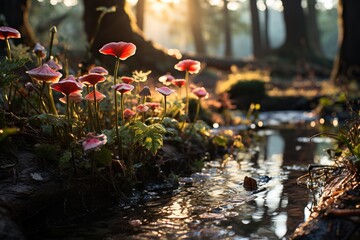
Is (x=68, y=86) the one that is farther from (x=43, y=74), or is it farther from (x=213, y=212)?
(x=213, y=212)

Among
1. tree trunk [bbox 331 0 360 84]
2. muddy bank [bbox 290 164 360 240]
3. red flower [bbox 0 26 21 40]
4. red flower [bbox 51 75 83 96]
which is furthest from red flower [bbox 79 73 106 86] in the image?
tree trunk [bbox 331 0 360 84]

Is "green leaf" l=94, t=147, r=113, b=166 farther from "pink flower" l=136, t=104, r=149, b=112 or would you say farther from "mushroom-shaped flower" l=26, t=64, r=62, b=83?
"mushroom-shaped flower" l=26, t=64, r=62, b=83

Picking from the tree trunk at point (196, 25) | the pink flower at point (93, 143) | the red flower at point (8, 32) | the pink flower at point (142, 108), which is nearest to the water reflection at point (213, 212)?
the pink flower at point (93, 143)

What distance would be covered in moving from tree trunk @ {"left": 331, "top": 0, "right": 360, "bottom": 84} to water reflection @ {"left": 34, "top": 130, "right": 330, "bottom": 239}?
10.9m

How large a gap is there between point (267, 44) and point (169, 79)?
28.4 m

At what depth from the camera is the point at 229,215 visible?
333 cm

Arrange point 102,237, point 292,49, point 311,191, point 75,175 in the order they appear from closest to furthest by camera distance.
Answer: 1. point 102,237
2. point 75,175
3. point 311,191
4. point 292,49

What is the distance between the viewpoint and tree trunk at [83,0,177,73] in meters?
10.6

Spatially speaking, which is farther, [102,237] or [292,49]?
[292,49]

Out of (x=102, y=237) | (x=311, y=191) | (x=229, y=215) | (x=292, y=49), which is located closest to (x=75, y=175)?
(x=102, y=237)

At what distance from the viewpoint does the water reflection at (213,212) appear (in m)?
3.00

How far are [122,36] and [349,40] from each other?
784cm

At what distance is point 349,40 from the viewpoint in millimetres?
15102

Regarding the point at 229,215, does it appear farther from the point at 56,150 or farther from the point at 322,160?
the point at 322,160
